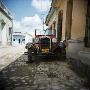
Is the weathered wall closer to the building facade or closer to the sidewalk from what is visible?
the sidewalk

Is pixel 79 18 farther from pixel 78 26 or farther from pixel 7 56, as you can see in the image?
pixel 7 56

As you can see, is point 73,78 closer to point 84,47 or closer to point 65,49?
point 84,47

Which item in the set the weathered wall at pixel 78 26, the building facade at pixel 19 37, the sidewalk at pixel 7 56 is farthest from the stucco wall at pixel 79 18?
the building facade at pixel 19 37

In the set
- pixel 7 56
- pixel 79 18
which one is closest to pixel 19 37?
pixel 7 56

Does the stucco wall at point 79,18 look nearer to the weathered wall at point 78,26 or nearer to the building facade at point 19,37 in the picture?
the weathered wall at point 78,26

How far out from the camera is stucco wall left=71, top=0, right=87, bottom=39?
41.0ft

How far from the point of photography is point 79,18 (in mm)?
13055

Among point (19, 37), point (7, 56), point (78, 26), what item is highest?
point (19, 37)

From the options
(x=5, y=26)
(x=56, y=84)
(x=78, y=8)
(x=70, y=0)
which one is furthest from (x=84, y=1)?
(x=5, y=26)

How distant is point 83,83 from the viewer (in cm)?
791

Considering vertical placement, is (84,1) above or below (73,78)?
above

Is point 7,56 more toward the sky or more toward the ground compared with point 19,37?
more toward the ground

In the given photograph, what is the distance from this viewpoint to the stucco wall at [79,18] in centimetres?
1248

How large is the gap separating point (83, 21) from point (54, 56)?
439cm
